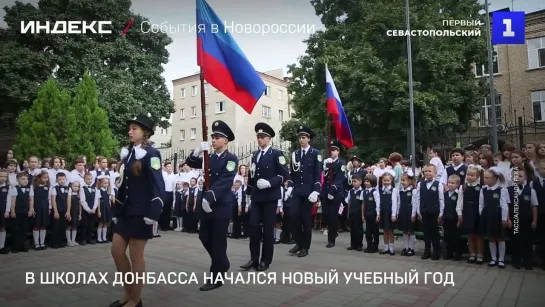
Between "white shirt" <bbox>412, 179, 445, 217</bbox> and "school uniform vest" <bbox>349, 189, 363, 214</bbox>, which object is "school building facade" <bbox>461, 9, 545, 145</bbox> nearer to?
"school uniform vest" <bbox>349, 189, 363, 214</bbox>

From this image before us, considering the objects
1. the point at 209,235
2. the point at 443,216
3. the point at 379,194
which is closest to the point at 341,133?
the point at 379,194

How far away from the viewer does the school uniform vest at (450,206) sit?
7527mm

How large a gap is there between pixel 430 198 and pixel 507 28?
11.5 metres

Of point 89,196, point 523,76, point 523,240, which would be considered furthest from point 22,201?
point 523,76

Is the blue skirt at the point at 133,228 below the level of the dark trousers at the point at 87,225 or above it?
above

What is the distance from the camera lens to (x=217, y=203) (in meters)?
5.43

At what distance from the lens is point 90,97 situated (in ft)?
72.4

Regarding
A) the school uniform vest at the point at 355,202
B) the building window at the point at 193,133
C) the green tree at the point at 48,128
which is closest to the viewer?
the school uniform vest at the point at 355,202

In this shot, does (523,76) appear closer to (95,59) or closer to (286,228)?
(286,228)

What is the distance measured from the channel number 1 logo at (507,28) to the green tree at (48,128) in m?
19.9

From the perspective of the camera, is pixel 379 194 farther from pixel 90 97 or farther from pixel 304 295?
pixel 90 97

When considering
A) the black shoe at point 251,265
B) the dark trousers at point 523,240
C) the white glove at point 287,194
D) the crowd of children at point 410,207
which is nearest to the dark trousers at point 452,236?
the crowd of children at point 410,207

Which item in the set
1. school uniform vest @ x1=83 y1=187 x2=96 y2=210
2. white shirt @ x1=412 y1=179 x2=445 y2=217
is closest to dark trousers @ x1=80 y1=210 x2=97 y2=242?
school uniform vest @ x1=83 y1=187 x2=96 y2=210

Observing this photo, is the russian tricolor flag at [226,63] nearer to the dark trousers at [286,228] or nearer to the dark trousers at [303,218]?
the dark trousers at [303,218]
